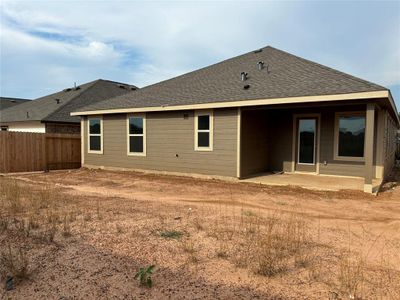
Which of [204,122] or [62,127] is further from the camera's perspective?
[62,127]

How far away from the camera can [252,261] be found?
406cm

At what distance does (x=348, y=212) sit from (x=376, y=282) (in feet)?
12.6

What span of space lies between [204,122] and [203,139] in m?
0.65

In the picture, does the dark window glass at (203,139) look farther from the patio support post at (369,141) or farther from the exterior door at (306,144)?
the patio support post at (369,141)

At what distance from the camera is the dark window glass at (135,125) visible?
1435cm

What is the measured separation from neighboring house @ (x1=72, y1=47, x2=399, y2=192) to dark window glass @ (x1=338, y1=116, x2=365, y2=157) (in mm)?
33

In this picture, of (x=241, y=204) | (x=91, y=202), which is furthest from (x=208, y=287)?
(x=91, y=202)

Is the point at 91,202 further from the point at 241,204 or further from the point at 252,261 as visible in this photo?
the point at 252,261

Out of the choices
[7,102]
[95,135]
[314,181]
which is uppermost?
[7,102]

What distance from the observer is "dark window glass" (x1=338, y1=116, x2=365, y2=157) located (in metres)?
11.4

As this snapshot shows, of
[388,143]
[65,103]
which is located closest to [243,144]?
[388,143]

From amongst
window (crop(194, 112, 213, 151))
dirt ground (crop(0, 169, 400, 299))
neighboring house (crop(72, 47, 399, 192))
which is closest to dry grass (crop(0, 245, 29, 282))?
dirt ground (crop(0, 169, 400, 299))

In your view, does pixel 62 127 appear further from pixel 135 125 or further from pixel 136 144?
pixel 136 144

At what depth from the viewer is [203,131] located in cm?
1231
